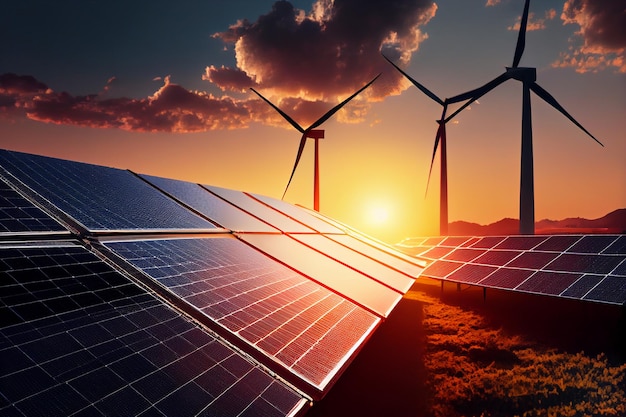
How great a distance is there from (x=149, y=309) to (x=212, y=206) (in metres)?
8.51

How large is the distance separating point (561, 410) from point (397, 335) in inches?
304

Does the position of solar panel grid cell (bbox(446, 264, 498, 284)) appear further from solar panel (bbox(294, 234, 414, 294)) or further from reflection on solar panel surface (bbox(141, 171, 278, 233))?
reflection on solar panel surface (bbox(141, 171, 278, 233))

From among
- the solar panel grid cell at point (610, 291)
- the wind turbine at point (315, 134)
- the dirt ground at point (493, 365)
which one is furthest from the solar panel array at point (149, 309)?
the wind turbine at point (315, 134)

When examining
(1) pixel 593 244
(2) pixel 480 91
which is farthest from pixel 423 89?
(1) pixel 593 244

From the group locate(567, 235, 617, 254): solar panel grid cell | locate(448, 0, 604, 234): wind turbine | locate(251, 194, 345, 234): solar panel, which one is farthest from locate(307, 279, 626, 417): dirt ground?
locate(448, 0, 604, 234): wind turbine

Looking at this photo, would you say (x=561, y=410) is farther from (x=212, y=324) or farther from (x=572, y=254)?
(x=572, y=254)

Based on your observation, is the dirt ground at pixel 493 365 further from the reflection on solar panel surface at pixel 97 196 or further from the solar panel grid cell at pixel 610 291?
the reflection on solar panel surface at pixel 97 196

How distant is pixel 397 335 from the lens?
1764cm

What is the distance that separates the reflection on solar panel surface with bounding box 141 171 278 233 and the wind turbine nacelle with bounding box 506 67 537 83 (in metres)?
39.4

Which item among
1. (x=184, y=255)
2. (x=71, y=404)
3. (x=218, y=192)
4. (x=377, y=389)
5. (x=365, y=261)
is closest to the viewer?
(x=71, y=404)

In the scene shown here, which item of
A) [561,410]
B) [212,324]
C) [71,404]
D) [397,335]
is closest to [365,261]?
[397,335]

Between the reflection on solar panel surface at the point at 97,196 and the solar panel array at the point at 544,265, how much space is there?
17507mm

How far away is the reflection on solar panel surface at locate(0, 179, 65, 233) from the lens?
5.83 metres

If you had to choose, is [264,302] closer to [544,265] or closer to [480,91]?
[544,265]
